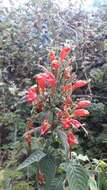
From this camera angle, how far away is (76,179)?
1563mm

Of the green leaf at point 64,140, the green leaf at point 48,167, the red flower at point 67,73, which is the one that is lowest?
the green leaf at point 48,167

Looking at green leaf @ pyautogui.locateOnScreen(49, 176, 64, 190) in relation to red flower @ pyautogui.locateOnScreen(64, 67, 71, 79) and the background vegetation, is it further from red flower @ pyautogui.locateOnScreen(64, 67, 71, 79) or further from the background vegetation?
the background vegetation

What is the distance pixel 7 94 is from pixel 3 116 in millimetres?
274

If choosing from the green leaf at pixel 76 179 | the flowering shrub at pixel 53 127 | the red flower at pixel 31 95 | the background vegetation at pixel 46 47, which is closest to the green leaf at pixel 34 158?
the flowering shrub at pixel 53 127

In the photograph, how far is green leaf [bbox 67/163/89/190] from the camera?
1.56m

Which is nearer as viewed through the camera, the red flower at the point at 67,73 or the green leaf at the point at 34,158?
the green leaf at the point at 34,158

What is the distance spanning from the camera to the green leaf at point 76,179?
1560 mm

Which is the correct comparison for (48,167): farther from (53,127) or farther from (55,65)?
(55,65)

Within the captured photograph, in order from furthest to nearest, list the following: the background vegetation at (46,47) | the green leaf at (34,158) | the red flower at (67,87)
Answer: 1. the background vegetation at (46,47)
2. the red flower at (67,87)
3. the green leaf at (34,158)

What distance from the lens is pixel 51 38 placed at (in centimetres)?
381

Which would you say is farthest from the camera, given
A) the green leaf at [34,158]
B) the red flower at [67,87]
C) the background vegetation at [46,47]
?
the background vegetation at [46,47]

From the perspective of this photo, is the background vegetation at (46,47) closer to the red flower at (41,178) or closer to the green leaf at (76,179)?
the red flower at (41,178)

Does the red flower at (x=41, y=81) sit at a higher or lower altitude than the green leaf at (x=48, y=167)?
higher

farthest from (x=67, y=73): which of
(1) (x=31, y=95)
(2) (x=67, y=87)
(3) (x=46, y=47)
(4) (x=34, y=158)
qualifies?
(3) (x=46, y=47)
